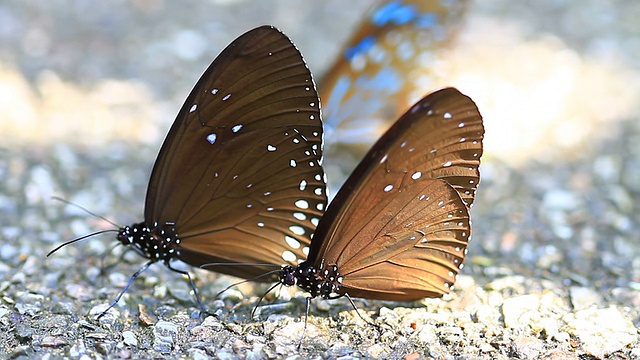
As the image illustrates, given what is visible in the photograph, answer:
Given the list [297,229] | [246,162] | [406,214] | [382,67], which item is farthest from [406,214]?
[382,67]

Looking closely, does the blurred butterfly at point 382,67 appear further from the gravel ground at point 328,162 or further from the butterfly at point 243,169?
the butterfly at point 243,169

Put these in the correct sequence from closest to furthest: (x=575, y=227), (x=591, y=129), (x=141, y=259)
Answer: (x=141, y=259)
(x=575, y=227)
(x=591, y=129)

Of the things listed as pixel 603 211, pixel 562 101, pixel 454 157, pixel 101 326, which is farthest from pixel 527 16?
pixel 101 326

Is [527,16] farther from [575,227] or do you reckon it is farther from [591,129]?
[575,227]

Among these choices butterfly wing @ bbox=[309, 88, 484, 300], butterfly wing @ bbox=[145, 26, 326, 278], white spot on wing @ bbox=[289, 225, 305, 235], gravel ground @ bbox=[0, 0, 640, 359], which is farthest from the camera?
white spot on wing @ bbox=[289, 225, 305, 235]

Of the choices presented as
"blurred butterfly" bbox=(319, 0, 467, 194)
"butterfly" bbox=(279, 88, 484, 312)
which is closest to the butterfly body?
"butterfly" bbox=(279, 88, 484, 312)

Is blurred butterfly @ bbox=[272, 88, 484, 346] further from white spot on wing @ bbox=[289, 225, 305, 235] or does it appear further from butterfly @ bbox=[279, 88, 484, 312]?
white spot on wing @ bbox=[289, 225, 305, 235]
